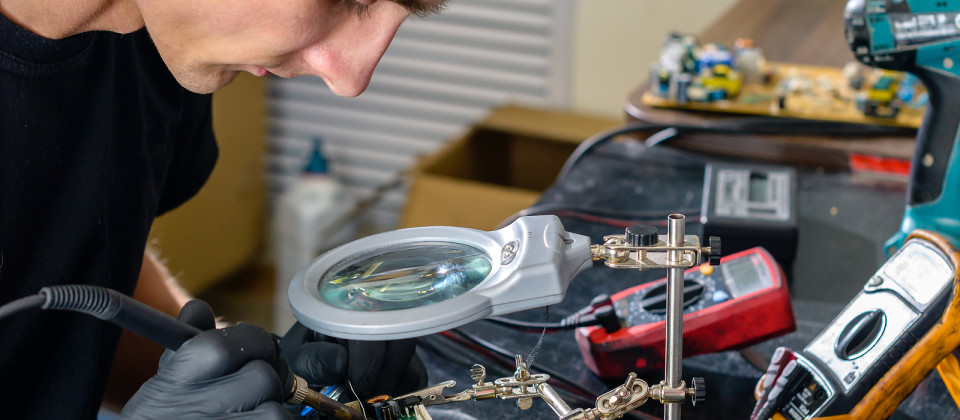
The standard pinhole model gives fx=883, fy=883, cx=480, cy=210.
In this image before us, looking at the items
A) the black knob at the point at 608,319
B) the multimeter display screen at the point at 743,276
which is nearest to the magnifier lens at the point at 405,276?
the black knob at the point at 608,319

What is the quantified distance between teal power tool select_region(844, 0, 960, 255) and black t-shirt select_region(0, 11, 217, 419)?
81cm

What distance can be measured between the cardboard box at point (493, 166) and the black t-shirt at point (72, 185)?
92 centimetres

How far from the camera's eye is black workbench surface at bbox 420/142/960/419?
2.64 feet

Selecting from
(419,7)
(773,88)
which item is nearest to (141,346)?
(419,7)

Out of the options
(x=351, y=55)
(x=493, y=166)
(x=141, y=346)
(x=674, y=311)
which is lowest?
(x=493, y=166)

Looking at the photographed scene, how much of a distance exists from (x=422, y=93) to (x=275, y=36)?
2219 mm

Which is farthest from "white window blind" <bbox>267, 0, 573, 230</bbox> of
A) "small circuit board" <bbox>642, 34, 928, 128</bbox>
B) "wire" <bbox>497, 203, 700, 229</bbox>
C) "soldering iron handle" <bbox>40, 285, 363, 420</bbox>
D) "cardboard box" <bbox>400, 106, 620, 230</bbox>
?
"soldering iron handle" <bbox>40, 285, 363, 420</bbox>

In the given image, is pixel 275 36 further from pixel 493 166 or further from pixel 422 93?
pixel 422 93

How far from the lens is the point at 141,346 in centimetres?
104

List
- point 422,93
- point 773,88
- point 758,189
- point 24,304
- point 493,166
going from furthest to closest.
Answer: point 422,93 < point 493,166 < point 773,88 < point 758,189 < point 24,304

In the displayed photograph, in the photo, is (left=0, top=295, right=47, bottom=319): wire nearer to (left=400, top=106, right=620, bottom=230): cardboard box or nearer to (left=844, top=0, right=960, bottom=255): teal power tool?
(left=844, top=0, right=960, bottom=255): teal power tool

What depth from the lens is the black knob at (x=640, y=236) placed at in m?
0.63

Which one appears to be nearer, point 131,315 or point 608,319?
point 131,315

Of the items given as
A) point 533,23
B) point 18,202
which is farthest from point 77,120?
point 533,23
